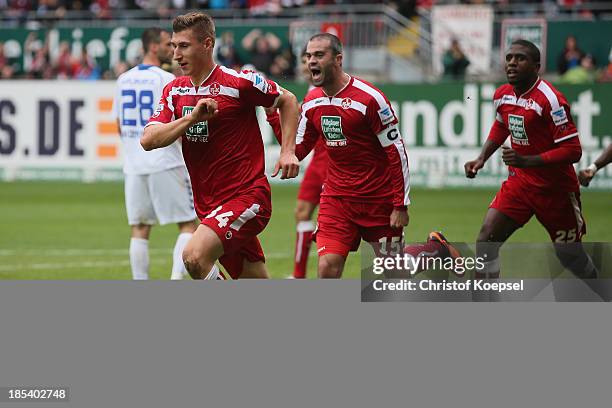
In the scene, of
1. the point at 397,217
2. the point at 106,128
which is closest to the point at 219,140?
the point at 397,217

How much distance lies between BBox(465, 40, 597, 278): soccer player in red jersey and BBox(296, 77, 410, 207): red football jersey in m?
0.90

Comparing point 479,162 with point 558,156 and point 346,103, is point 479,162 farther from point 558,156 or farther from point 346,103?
point 346,103

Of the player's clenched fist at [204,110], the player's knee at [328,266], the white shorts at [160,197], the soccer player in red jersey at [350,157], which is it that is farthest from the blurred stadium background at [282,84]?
the player's clenched fist at [204,110]

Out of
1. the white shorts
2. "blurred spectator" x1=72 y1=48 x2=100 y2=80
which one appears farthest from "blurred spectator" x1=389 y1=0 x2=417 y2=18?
the white shorts

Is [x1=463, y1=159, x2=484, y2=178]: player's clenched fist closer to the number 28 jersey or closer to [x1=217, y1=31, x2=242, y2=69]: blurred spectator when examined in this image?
the number 28 jersey

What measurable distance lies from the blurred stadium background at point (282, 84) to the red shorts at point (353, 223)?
13.6 ft

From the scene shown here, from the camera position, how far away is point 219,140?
8023 mm

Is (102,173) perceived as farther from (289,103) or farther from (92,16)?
(289,103)

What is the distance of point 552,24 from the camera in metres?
27.5

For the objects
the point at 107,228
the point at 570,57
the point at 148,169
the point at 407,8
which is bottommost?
the point at 107,228

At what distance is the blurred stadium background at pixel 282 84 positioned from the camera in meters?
16.6

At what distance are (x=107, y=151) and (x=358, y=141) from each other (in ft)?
53.2

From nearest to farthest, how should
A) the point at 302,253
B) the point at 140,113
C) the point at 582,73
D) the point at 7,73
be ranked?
the point at 140,113, the point at 302,253, the point at 582,73, the point at 7,73

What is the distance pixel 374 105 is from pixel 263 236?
8289mm
